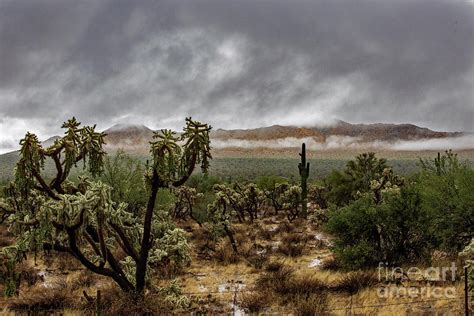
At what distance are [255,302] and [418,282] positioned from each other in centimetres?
500

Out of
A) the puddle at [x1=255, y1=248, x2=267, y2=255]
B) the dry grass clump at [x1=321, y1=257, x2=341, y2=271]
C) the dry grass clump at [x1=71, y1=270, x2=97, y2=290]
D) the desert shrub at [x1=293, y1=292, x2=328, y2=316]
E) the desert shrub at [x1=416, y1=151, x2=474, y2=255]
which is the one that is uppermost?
the desert shrub at [x1=416, y1=151, x2=474, y2=255]

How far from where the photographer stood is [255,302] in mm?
10617

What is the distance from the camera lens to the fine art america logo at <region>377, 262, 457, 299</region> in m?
11.0

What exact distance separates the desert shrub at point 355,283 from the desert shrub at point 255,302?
2388mm

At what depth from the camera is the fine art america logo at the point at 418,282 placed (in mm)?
10961

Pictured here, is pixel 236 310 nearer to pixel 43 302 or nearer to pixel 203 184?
pixel 43 302

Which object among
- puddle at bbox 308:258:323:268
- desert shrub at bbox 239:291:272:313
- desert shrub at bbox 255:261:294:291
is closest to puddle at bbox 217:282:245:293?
desert shrub at bbox 255:261:294:291

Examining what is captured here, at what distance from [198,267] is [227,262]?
1.20 m

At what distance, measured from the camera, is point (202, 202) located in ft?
109

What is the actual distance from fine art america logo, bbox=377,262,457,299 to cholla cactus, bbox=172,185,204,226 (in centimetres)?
1758

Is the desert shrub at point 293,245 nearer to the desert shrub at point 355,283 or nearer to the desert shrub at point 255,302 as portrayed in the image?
the desert shrub at point 355,283

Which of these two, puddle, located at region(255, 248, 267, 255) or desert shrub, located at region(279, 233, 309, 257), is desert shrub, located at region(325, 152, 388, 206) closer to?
desert shrub, located at region(279, 233, 309, 257)

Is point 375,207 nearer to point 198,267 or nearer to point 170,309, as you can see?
point 198,267

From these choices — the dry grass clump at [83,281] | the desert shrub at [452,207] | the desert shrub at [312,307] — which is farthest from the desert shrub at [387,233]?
the dry grass clump at [83,281]
